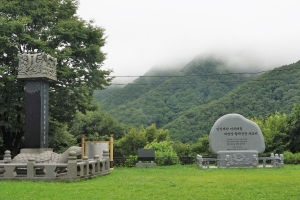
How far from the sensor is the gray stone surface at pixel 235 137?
19.0 meters

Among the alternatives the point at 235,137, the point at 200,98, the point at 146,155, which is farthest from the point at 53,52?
the point at 200,98

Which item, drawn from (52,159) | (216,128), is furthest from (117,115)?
(52,159)

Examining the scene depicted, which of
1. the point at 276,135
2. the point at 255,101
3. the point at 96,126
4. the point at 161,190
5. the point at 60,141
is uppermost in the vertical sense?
the point at 255,101

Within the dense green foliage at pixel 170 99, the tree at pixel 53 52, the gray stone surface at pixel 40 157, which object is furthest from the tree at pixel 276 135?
the dense green foliage at pixel 170 99

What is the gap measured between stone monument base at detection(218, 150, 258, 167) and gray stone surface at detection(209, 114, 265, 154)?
52cm

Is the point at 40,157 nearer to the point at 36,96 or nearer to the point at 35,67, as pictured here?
the point at 36,96

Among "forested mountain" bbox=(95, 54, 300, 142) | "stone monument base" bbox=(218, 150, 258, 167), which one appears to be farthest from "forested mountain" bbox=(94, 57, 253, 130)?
"stone monument base" bbox=(218, 150, 258, 167)

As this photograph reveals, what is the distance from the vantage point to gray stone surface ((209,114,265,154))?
19.0m

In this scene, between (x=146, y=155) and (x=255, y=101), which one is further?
(x=255, y=101)

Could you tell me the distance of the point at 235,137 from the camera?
19047 mm

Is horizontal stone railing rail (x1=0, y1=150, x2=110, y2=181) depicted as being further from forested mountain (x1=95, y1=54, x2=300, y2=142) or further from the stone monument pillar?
forested mountain (x1=95, y1=54, x2=300, y2=142)

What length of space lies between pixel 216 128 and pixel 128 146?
48.7ft

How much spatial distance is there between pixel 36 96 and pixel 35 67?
1167 mm

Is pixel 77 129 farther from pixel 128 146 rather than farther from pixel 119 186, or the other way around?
pixel 119 186
